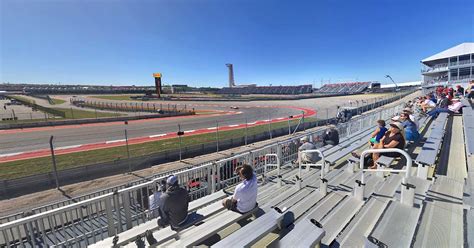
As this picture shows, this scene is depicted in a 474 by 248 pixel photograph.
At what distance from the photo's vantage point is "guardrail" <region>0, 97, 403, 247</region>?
3520 mm

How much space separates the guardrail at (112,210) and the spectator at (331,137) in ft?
2.37

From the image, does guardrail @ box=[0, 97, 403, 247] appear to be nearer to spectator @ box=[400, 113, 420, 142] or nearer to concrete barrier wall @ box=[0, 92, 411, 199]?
concrete barrier wall @ box=[0, 92, 411, 199]

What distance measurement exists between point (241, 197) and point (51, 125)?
32812mm

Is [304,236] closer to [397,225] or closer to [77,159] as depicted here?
[397,225]

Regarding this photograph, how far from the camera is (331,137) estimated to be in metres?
8.19

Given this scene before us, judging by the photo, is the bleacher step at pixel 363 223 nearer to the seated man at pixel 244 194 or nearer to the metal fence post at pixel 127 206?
the seated man at pixel 244 194

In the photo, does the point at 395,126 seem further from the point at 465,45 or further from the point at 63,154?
the point at 465,45

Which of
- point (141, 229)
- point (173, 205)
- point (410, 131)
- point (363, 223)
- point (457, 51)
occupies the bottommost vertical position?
point (141, 229)

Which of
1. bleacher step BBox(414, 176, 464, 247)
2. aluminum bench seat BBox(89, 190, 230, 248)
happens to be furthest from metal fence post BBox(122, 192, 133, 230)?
bleacher step BBox(414, 176, 464, 247)

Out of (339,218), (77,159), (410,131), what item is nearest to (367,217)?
(339,218)

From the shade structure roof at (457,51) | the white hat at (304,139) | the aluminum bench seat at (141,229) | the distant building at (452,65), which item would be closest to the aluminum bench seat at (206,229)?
the aluminum bench seat at (141,229)

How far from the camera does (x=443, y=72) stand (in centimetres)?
5581

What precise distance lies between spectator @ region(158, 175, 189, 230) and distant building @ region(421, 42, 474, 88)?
203 ft

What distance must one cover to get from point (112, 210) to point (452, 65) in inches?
2879
